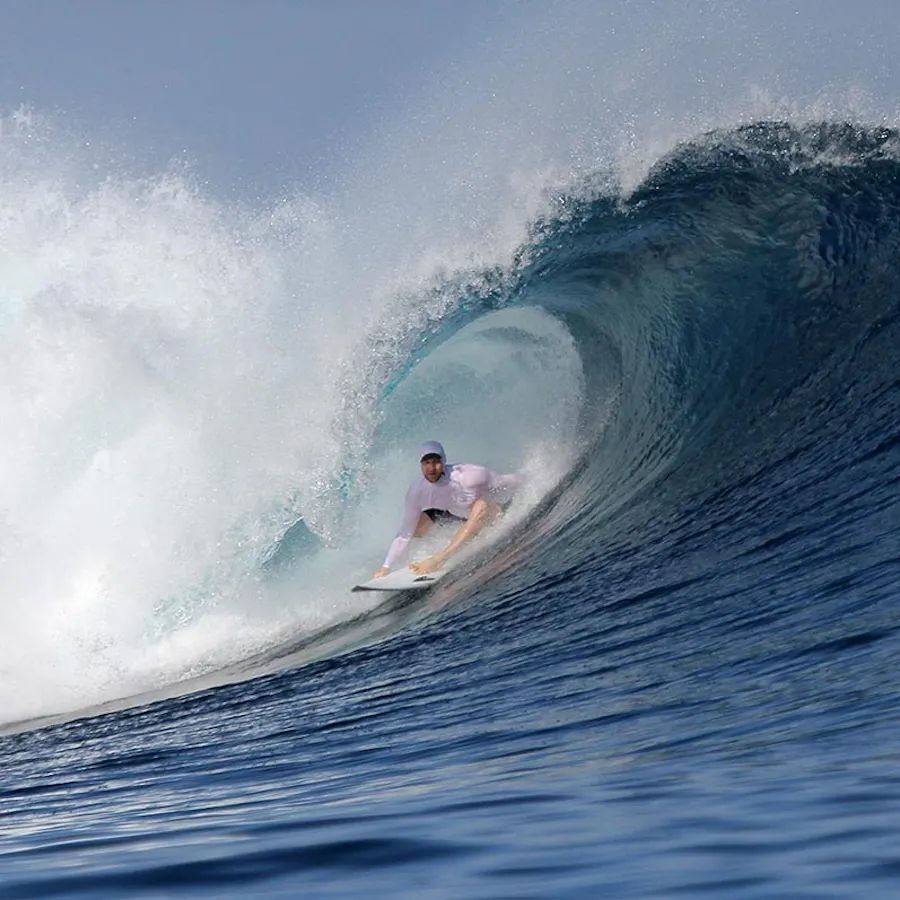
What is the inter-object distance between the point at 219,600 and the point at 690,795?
7.41m

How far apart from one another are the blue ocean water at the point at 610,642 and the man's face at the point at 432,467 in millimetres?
759

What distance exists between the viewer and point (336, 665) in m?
8.16

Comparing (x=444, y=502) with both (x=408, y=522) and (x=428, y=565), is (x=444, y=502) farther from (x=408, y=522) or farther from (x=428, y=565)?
(x=428, y=565)

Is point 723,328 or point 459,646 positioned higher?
point 723,328

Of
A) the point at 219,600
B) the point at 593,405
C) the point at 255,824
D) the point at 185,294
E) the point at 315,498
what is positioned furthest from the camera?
the point at 185,294

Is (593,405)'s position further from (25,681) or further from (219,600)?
(25,681)

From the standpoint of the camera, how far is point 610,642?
677 centimetres

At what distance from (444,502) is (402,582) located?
93 cm

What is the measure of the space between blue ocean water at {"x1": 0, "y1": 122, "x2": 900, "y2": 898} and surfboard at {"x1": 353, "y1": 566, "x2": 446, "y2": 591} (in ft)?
0.30

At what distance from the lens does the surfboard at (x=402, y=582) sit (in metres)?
9.76

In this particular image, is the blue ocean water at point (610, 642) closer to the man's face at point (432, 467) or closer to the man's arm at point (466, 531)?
the man's arm at point (466, 531)

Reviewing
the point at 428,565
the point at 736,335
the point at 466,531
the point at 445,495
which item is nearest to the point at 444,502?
the point at 445,495

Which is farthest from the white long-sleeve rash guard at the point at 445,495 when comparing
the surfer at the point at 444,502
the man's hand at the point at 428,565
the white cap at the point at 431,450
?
the man's hand at the point at 428,565

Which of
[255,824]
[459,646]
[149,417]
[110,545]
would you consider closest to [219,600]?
[110,545]
